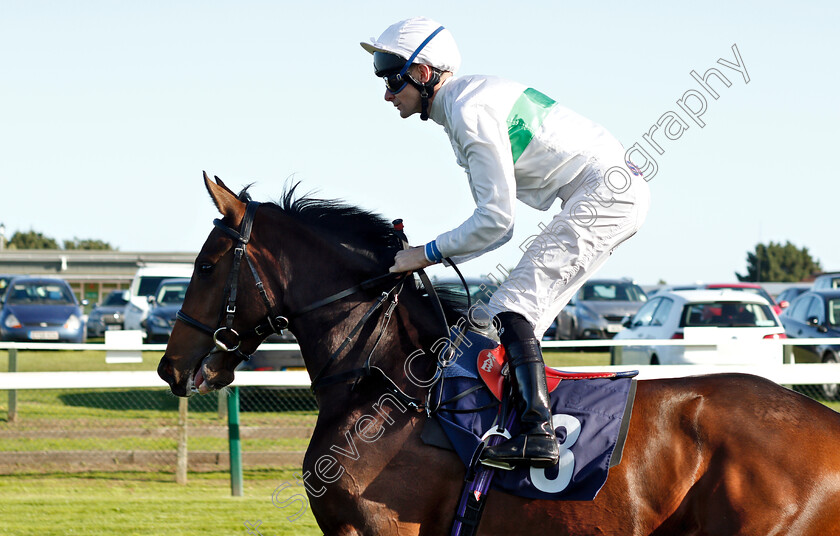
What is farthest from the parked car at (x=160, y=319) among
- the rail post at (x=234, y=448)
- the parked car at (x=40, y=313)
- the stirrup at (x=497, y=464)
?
the stirrup at (x=497, y=464)

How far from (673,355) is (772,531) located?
6744mm

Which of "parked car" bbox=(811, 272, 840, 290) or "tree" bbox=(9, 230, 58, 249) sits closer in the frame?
"parked car" bbox=(811, 272, 840, 290)

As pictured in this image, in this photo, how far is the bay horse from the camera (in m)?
2.74

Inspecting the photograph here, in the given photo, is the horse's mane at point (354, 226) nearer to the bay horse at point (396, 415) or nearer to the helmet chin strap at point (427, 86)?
the bay horse at point (396, 415)

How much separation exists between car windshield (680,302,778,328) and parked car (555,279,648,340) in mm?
4876

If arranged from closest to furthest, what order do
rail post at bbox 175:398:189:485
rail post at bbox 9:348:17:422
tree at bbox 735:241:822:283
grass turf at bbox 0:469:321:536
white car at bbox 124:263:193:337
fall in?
grass turf at bbox 0:469:321:536 < rail post at bbox 175:398:189:485 < rail post at bbox 9:348:17:422 < white car at bbox 124:263:193:337 < tree at bbox 735:241:822:283

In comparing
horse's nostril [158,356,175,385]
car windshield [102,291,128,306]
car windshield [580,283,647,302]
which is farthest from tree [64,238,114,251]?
horse's nostril [158,356,175,385]

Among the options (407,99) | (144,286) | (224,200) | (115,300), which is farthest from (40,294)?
(407,99)

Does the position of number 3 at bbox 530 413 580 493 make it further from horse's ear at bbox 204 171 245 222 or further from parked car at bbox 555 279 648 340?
parked car at bbox 555 279 648 340

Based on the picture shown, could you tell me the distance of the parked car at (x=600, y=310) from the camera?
17125 mm

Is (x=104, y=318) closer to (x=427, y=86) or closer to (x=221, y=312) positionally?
(x=221, y=312)

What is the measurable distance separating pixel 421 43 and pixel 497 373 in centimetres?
118

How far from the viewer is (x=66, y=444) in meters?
8.02

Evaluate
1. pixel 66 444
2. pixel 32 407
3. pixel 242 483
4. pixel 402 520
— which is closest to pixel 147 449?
pixel 66 444
